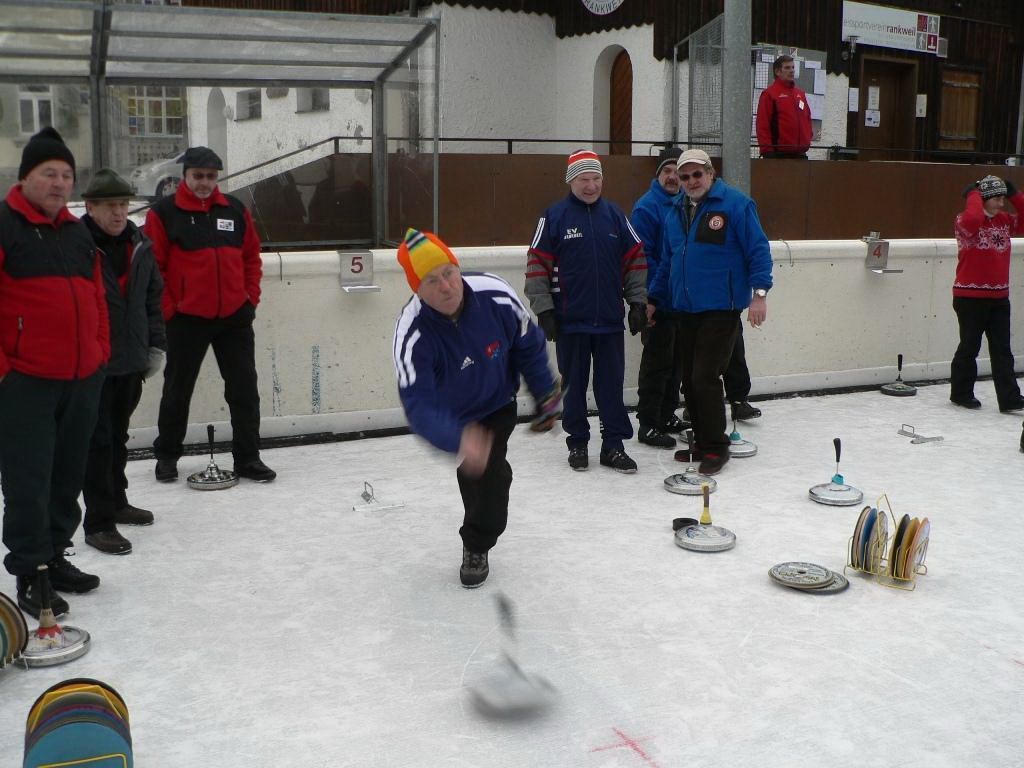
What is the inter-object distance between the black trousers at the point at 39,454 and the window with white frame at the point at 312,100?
710 centimetres

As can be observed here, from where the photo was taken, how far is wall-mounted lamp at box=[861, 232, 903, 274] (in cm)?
904

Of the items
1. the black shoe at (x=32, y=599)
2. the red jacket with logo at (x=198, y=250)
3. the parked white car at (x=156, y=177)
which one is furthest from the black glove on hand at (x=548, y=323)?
the parked white car at (x=156, y=177)

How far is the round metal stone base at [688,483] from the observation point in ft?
20.3

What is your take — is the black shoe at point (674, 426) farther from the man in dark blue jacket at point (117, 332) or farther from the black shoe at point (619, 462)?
the man in dark blue jacket at point (117, 332)

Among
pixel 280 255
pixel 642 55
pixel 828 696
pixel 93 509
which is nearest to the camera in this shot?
pixel 828 696

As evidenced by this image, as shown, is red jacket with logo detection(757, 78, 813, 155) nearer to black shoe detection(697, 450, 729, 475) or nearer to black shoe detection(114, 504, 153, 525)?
black shoe detection(697, 450, 729, 475)

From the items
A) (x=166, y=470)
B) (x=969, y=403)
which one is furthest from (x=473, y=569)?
(x=969, y=403)

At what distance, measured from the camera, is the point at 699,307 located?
645cm

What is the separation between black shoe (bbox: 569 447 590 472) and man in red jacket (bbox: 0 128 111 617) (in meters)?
3.15

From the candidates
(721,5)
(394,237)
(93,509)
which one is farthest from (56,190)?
(721,5)

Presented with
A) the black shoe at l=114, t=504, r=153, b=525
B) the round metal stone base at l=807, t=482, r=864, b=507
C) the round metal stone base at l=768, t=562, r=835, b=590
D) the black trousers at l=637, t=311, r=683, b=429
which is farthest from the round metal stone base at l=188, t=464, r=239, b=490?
the round metal stone base at l=807, t=482, r=864, b=507

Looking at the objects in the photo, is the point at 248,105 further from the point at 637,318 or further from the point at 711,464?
the point at 711,464

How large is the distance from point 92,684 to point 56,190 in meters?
2.01

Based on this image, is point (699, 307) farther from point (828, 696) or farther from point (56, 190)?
point (56, 190)
